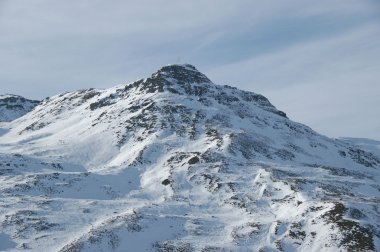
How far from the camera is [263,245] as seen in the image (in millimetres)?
56719

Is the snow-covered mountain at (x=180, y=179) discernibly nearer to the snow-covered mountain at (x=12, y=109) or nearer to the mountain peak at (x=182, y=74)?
the mountain peak at (x=182, y=74)

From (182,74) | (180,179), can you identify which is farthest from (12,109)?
(180,179)

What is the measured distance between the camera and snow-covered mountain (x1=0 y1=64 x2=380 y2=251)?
5776 centimetres

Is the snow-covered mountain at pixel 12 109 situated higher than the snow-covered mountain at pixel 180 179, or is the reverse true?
the snow-covered mountain at pixel 12 109

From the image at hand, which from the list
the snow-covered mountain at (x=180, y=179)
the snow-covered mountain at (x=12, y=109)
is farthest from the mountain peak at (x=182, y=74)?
the snow-covered mountain at (x=12, y=109)

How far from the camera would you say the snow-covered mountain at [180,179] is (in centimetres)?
5776

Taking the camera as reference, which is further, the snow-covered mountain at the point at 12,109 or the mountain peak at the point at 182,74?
the snow-covered mountain at the point at 12,109

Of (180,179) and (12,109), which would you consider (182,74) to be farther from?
(12,109)

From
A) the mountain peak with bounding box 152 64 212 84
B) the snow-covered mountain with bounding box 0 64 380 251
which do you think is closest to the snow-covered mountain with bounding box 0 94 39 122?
the snow-covered mountain with bounding box 0 64 380 251

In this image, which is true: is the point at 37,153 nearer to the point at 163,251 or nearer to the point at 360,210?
the point at 163,251

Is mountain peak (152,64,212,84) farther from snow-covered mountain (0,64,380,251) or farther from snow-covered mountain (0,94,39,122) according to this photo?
snow-covered mountain (0,94,39,122)

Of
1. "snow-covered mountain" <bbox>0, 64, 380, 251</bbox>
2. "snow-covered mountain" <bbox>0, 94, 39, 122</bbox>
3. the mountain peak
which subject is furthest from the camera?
"snow-covered mountain" <bbox>0, 94, 39, 122</bbox>

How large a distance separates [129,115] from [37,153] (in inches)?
861

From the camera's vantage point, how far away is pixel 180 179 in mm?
A: 79000
